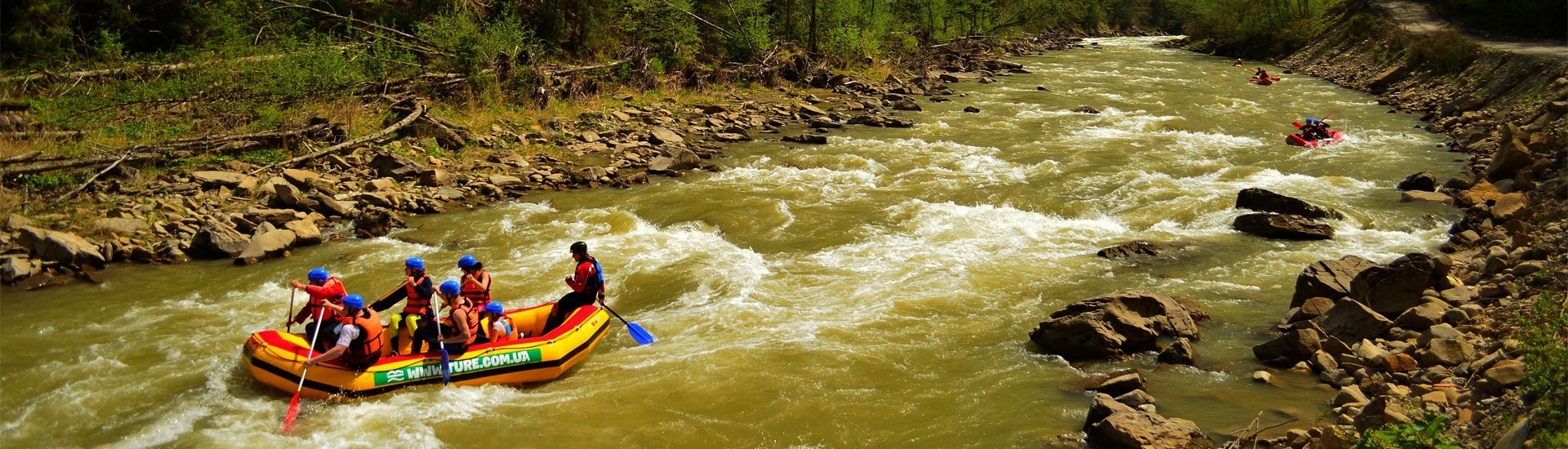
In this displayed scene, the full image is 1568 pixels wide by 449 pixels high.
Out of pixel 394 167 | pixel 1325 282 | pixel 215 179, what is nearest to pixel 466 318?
pixel 215 179

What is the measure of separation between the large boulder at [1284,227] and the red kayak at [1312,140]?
726 centimetres

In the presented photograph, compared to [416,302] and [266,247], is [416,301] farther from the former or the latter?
[266,247]

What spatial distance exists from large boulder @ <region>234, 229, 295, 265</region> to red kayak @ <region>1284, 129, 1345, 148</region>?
61.5ft

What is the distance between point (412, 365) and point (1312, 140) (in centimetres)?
1861

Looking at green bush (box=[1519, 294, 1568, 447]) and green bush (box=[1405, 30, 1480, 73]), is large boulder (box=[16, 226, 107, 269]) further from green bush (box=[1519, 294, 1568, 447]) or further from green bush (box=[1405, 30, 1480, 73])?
green bush (box=[1405, 30, 1480, 73])

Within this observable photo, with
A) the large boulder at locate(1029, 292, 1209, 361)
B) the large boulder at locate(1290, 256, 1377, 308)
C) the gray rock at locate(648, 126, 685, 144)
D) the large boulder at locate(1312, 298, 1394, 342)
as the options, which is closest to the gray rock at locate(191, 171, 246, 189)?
the gray rock at locate(648, 126, 685, 144)

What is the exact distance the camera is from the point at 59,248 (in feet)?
37.6

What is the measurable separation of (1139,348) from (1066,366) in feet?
2.73

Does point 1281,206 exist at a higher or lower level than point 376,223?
lower

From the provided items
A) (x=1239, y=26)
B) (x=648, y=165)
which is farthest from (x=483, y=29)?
(x=1239, y=26)

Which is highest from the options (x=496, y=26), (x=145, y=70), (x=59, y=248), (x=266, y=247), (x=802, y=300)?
(x=496, y=26)

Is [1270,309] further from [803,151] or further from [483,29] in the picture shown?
[483,29]

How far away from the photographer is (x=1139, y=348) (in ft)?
30.4

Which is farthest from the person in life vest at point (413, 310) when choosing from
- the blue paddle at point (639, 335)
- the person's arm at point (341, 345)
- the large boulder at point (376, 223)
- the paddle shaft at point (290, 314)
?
the large boulder at point (376, 223)
